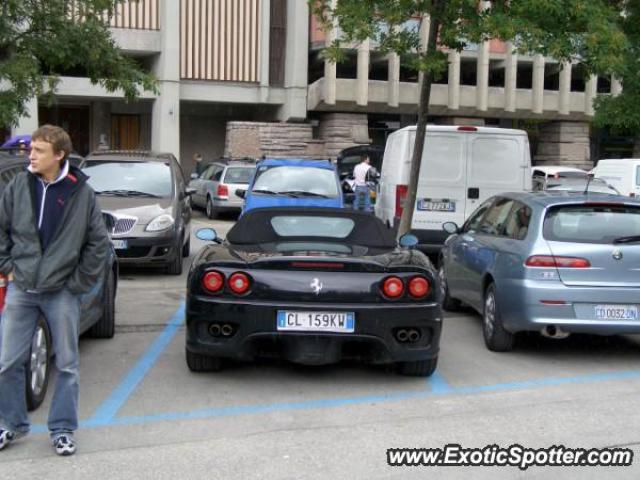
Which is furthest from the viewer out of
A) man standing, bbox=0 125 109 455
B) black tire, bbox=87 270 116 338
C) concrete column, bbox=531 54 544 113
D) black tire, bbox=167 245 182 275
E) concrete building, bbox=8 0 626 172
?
concrete column, bbox=531 54 544 113

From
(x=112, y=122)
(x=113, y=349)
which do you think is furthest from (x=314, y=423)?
(x=112, y=122)

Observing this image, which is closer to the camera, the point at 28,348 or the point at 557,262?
the point at 28,348

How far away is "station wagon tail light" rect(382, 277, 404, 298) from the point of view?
6.07m

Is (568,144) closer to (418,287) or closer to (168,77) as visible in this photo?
(168,77)

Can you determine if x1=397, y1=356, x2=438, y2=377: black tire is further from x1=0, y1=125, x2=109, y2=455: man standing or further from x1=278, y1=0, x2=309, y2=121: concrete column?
x1=278, y1=0, x2=309, y2=121: concrete column

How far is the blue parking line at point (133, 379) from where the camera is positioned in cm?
547

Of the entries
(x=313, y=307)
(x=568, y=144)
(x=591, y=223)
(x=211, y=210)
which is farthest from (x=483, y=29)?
(x=568, y=144)

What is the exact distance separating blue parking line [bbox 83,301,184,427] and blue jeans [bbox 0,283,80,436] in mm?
638

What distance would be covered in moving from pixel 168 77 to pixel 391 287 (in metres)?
25.1

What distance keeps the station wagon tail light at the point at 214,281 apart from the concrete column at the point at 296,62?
25959 mm

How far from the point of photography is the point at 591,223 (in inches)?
286

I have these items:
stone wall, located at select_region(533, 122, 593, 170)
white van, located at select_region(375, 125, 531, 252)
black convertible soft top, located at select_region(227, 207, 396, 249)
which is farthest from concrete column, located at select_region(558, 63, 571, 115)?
black convertible soft top, located at select_region(227, 207, 396, 249)

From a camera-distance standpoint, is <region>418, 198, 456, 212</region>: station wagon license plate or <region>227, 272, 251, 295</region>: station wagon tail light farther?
<region>418, 198, 456, 212</region>: station wagon license plate

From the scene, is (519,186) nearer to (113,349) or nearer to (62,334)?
(113,349)
